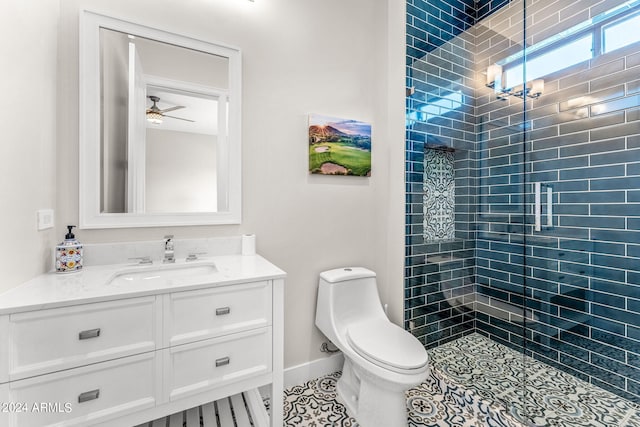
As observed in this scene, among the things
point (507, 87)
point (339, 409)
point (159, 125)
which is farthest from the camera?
point (507, 87)

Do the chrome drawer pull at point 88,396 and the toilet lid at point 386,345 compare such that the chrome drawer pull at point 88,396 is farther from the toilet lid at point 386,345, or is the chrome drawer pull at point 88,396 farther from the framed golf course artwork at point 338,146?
the framed golf course artwork at point 338,146

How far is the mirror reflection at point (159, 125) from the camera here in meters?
1.43

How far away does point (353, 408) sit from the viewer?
161 cm

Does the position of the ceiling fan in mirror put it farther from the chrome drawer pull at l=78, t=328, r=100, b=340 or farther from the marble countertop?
the chrome drawer pull at l=78, t=328, r=100, b=340

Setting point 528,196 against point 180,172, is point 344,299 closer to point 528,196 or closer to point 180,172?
point 180,172

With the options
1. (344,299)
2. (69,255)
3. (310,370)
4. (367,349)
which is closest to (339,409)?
(310,370)

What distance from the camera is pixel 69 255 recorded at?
1264 millimetres

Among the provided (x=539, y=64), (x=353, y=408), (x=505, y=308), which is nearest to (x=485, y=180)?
(x=539, y=64)

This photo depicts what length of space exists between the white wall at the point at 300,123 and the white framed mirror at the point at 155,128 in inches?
2.1

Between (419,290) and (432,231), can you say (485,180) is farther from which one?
(419,290)

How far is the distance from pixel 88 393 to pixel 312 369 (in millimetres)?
1258

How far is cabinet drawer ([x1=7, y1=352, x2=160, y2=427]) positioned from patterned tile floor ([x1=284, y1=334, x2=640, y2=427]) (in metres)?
0.83

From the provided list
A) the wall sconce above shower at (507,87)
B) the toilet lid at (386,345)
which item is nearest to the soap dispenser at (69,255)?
the toilet lid at (386,345)

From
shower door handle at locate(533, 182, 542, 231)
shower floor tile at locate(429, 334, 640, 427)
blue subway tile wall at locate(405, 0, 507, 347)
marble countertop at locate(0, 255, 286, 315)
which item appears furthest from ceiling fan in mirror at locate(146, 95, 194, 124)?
shower door handle at locate(533, 182, 542, 231)
